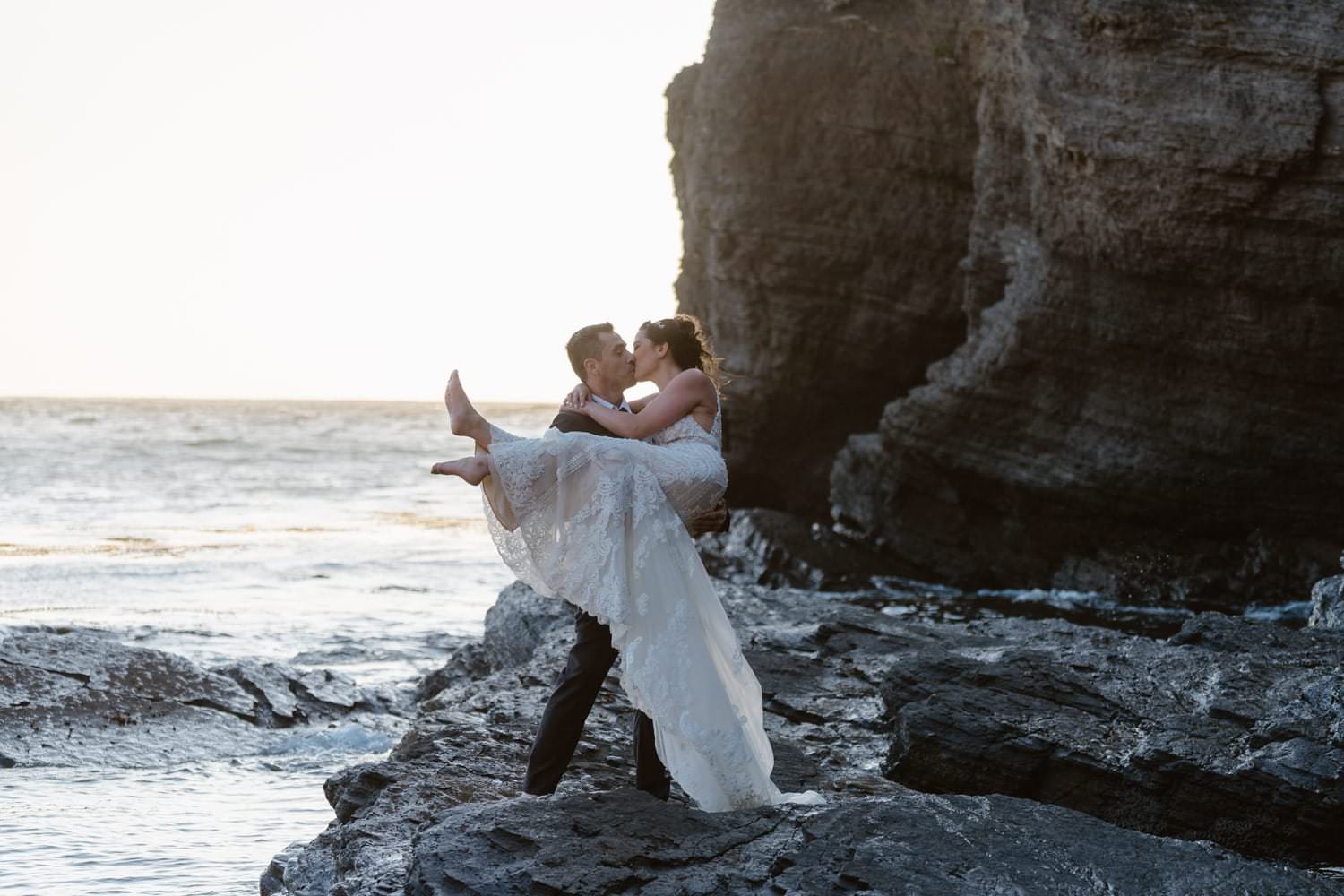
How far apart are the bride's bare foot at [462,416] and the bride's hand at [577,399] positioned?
374mm

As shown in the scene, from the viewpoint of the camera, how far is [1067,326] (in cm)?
1773

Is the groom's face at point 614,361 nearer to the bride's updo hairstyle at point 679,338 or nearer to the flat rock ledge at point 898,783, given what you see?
the bride's updo hairstyle at point 679,338

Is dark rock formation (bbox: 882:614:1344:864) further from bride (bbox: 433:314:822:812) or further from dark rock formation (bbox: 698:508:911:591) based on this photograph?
dark rock formation (bbox: 698:508:911:591)

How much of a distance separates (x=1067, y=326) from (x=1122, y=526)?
9.56 feet

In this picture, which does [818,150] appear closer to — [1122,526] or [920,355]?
[920,355]

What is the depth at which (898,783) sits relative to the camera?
6668mm

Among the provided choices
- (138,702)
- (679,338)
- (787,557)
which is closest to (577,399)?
(679,338)

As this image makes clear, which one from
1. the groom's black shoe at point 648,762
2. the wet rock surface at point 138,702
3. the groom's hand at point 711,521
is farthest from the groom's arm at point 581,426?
the wet rock surface at point 138,702

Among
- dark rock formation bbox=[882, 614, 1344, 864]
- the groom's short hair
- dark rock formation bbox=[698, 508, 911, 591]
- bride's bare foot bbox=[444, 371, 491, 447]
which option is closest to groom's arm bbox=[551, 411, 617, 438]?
the groom's short hair

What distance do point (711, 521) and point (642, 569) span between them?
51 centimetres

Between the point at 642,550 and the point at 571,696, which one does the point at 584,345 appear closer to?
the point at 642,550

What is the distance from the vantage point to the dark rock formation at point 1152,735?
604 cm

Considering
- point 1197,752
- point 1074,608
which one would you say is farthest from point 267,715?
point 1074,608

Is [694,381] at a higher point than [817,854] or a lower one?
higher
